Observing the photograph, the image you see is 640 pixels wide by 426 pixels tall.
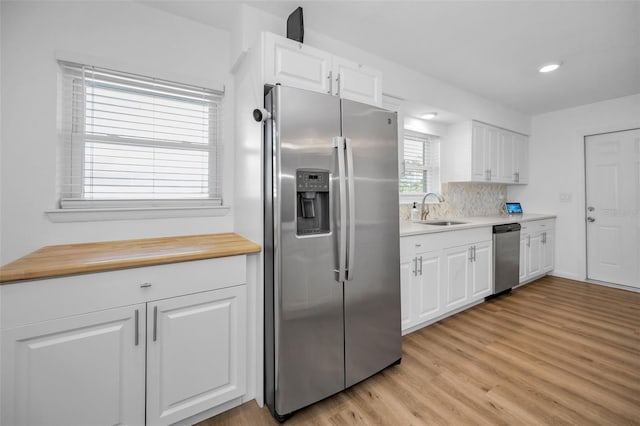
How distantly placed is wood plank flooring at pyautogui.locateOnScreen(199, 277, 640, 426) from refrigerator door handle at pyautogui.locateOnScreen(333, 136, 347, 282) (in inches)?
31.1

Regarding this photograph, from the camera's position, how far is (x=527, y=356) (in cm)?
207

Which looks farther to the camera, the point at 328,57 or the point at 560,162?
the point at 560,162

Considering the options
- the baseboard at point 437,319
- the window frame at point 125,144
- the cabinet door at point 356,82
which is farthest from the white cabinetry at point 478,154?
the window frame at point 125,144

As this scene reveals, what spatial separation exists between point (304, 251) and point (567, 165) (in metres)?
4.58

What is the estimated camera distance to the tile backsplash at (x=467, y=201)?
12.0ft

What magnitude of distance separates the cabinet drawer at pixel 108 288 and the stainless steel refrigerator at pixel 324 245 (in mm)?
286

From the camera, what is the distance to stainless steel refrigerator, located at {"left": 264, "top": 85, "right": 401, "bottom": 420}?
146cm

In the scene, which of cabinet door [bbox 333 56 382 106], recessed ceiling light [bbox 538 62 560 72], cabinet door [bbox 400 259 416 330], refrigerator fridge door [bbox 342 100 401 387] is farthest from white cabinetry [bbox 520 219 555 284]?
cabinet door [bbox 333 56 382 106]

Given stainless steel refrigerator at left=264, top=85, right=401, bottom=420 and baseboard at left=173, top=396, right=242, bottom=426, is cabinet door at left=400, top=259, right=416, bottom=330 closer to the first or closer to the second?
stainless steel refrigerator at left=264, top=85, right=401, bottom=420

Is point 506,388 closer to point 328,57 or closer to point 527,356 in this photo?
point 527,356

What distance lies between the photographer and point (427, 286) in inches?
96.0

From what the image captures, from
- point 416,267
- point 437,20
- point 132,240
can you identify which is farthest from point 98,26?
point 416,267

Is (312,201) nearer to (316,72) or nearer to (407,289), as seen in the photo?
(316,72)

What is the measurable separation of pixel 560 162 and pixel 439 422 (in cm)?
439
